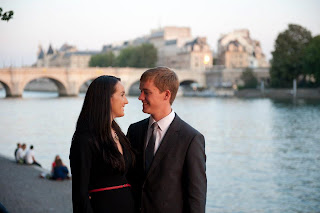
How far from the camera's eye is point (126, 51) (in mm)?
92438

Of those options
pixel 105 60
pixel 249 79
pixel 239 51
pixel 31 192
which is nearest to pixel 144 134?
pixel 31 192

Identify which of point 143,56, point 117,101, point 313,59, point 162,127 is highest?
point 143,56

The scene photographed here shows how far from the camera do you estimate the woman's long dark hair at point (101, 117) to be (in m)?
3.08

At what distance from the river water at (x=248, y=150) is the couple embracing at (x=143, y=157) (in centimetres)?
826

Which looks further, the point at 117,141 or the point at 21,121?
the point at 21,121

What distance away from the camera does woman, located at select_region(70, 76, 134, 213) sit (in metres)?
3.03

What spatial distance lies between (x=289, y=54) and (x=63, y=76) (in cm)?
2446

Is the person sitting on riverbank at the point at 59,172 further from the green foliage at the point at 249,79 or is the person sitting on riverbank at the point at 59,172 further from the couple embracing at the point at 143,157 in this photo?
the green foliage at the point at 249,79

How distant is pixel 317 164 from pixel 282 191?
424cm

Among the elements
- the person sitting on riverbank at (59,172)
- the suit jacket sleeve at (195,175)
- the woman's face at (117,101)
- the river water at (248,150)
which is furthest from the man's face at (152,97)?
the river water at (248,150)

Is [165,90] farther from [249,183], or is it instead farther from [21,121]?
[21,121]

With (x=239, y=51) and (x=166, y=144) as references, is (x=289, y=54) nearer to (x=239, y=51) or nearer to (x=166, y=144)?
(x=239, y=51)

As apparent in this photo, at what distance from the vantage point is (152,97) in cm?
320

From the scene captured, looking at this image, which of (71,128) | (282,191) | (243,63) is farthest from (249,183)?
(243,63)
